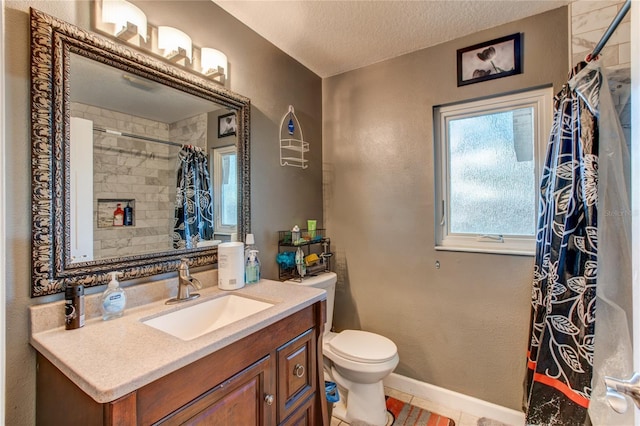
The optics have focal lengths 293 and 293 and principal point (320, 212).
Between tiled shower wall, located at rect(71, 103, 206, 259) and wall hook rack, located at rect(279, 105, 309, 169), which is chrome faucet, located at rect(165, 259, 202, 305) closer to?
tiled shower wall, located at rect(71, 103, 206, 259)

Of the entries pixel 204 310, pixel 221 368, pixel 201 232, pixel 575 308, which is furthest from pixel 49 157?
pixel 575 308

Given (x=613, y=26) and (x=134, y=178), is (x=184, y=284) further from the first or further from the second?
(x=613, y=26)

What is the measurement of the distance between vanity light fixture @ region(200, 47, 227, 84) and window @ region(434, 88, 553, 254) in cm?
137

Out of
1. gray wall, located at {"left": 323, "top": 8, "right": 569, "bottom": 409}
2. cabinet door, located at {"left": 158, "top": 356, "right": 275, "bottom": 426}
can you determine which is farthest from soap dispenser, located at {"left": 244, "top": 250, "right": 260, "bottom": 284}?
gray wall, located at {"left": 323, "top": 8, "right": 569, "bottom": 409}

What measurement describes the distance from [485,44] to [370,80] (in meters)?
0.74

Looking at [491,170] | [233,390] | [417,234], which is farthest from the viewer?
[417,234]

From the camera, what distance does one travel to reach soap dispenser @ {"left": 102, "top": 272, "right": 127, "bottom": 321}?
102cm

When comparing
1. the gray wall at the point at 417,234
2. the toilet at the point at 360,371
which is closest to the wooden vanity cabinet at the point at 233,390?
the toilet at the point at 360,371

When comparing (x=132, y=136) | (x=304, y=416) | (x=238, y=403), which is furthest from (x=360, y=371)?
(x=132, y=136)

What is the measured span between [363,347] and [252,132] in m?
1.44

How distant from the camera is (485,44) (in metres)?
1.76

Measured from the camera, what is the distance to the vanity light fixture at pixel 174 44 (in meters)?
1.27

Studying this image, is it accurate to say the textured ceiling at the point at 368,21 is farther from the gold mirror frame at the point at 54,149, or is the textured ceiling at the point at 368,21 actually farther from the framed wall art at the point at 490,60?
the gold mirror frame at the point at 54,149

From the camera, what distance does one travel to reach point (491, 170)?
1.83m
